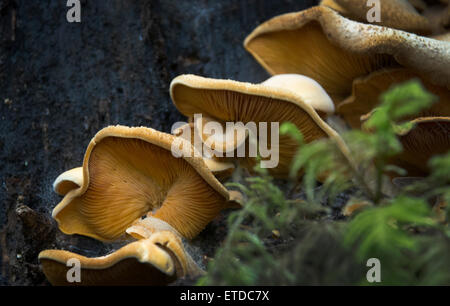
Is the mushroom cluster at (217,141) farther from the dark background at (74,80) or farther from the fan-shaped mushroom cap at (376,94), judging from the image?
the dark background at (74,80)

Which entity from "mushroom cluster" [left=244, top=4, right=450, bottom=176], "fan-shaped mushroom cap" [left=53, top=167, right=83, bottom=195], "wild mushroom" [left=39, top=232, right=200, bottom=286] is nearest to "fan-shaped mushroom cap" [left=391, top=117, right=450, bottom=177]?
"mushroom cluster" [left=244, top=4, right=450, bottom=176]

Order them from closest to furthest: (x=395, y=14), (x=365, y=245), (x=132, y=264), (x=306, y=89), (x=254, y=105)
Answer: (x=365, y=245) → (x=132, y=264) → (x=254, y=105) → (x=306, y=89) → (x=395, y=14)

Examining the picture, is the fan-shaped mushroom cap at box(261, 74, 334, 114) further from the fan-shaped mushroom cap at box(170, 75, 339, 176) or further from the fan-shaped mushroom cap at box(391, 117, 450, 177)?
the fan-shaped mushroom cap at box(391, 117, 450, 177)

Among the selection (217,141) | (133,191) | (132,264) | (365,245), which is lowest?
(132,264)

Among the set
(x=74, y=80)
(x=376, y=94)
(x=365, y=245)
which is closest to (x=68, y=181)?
(x=74, y=80)

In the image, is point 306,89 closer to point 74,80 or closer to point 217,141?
point 217,141

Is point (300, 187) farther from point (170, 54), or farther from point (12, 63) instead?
point (12, 63)

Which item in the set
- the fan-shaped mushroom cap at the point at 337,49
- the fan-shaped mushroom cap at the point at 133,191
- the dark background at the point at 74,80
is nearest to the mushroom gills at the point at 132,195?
the fan-shaped mushroom cap at the point at 133,191

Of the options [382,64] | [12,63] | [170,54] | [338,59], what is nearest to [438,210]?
[382,64]
